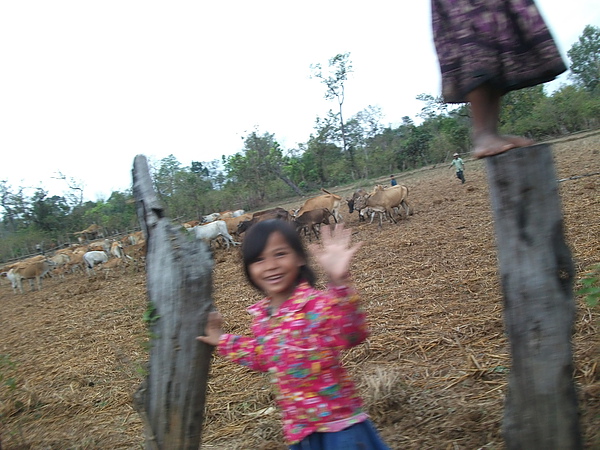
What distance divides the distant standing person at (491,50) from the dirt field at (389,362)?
1431 millimetres

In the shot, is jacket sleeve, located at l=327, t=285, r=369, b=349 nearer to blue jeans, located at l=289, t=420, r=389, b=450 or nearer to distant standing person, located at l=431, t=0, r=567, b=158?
blue jeans, located at l=289, t=420, r=389, b=450

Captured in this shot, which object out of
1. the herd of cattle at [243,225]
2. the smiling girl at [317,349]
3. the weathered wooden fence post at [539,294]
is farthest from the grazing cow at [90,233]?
the weathered wooden fence post at [539,294]

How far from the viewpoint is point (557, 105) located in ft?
115

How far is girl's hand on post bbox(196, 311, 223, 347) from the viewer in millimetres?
1724

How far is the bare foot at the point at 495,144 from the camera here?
1574 millimetres

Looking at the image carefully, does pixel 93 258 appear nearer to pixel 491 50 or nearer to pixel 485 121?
pixel 485 121

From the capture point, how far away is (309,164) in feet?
141

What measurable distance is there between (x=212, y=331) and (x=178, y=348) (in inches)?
5.5

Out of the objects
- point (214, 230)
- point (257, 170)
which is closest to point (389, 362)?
point (214, 230)

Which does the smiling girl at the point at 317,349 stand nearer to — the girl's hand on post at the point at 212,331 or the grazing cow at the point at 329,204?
the girl's hand on post at the point at 212,331

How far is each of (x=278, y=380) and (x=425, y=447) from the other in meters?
1.24

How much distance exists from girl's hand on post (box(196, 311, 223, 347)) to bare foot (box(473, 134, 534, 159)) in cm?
115

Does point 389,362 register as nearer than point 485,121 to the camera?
No

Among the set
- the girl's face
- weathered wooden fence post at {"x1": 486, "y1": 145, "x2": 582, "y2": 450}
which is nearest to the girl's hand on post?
the girl's face
